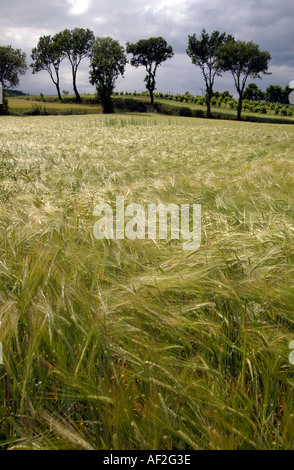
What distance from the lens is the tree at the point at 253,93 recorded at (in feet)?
251

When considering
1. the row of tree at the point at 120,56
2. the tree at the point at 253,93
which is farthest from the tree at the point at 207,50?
the tree at the point at 253,93

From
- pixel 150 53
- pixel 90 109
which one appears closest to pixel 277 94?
pixel 150 53

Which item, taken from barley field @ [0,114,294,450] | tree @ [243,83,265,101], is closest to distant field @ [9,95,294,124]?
tree @ [243,83,265,101]

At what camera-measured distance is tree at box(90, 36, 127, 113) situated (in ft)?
147

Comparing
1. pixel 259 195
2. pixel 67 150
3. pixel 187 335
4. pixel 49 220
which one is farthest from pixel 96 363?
pixel 67 150

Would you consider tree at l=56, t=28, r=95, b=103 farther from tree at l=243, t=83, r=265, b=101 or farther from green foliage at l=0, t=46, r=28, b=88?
tree at l=243, t=83, r=265, b=101

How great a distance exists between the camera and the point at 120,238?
70.7 inches

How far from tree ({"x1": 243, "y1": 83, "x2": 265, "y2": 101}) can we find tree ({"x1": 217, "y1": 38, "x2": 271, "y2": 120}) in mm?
33574

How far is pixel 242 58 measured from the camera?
44.3m

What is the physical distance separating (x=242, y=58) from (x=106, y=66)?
21.7 m

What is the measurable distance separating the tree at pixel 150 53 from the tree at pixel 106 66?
999cm

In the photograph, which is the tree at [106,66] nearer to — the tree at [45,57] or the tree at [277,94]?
the tree at [45,57]

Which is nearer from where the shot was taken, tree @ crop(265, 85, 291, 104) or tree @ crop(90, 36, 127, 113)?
tree @ crop(90, 36, 127, 113)

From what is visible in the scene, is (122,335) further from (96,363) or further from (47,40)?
(47,40)
